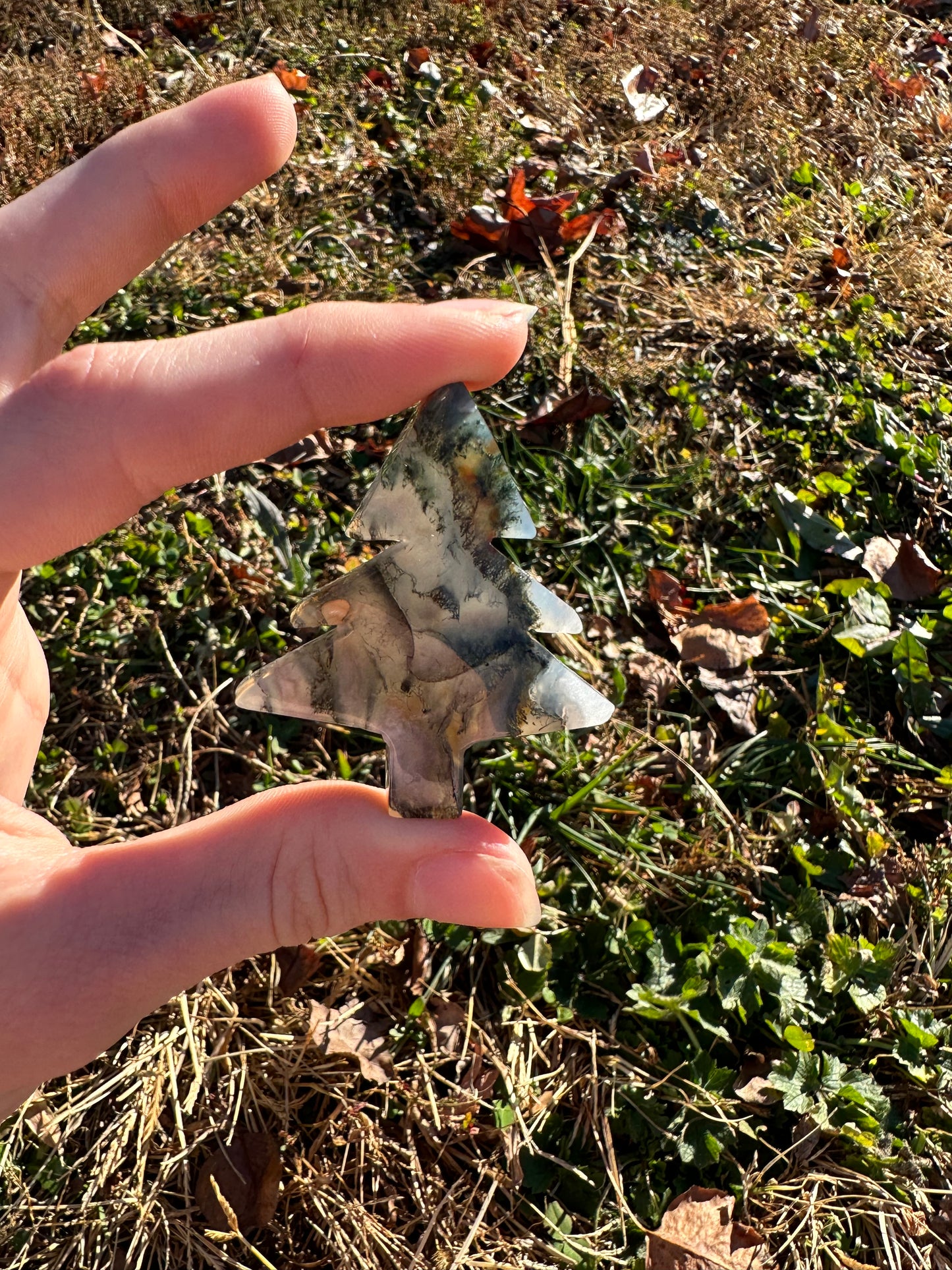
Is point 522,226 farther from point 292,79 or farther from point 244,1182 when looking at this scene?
point 244,1182

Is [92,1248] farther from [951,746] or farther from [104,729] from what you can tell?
[951,746]

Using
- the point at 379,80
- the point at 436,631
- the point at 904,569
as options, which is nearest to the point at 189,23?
the point at 379,80

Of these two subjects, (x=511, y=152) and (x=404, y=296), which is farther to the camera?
(x=511, y=152)

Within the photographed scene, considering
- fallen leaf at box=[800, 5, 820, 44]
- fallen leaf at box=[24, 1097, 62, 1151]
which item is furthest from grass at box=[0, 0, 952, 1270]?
fallen leaf at box=[800, 5, 820, 44]

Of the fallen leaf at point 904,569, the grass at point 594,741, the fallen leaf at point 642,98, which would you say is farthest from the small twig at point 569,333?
the fallen leaf at point 642,98

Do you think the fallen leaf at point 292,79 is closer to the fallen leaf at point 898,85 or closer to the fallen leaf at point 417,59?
the fallen leaf at point 417,59

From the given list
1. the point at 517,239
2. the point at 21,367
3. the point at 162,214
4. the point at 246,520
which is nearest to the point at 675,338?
the point at 517,239
